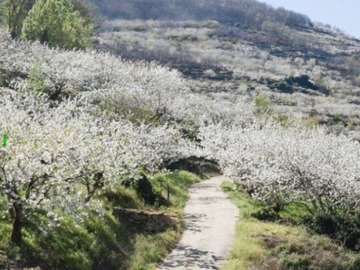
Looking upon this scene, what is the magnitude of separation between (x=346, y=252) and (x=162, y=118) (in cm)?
3530

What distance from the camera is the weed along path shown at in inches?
821

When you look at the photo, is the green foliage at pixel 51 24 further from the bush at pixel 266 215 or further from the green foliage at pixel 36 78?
the bush at pixel 266 215

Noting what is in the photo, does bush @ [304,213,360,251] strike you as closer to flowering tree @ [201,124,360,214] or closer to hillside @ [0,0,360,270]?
hillside @ [0,0,360,270]

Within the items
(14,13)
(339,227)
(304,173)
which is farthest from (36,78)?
(14,13)

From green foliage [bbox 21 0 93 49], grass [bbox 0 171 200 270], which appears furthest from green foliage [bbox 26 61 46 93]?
grass [bbox 0 171 200 270]

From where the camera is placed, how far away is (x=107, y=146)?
2180 cm

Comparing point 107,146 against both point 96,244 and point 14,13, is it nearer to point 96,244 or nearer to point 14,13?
point 96,244

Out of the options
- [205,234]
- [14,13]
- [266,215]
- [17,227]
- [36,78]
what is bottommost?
[266,215]

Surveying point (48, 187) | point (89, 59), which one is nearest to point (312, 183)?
point (48, 187)

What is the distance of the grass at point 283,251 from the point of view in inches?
829

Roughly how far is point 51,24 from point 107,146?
47642mm

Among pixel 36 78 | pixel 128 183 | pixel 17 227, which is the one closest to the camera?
pixel 17 227

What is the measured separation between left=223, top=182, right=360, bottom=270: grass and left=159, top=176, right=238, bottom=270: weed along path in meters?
0.71

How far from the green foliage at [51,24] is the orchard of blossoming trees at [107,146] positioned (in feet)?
17.2
